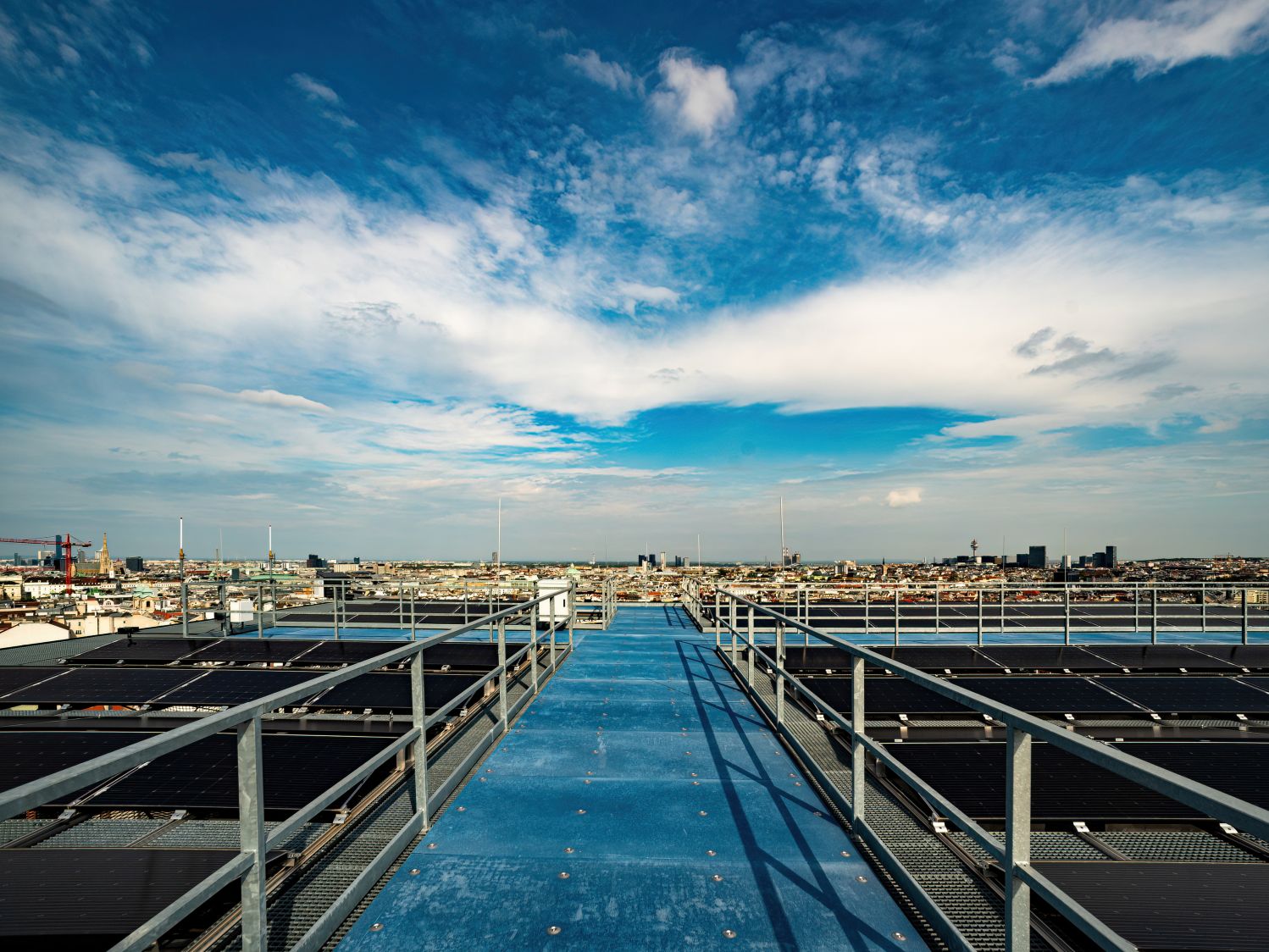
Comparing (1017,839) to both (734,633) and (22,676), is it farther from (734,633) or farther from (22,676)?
(22,676)

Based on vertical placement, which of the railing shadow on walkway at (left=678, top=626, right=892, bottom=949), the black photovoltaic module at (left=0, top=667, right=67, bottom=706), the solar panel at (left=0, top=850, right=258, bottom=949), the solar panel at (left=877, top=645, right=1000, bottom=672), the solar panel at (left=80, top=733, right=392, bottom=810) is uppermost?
the solar panel at (left=0, top=850, right=258, bottom=949)

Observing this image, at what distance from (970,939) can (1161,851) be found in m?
1.98

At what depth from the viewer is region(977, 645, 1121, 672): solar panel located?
25.8 feet

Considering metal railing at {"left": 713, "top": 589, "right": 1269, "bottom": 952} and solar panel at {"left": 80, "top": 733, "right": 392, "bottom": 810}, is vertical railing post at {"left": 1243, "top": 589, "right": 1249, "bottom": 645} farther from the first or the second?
solar panel at {"left": 80, "top": 733, "right": 392, "bottom": 810}

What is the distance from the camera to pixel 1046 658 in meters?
8.34

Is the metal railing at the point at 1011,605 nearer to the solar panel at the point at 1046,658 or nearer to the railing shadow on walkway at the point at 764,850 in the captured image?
the solar panel at the point at 1046,658

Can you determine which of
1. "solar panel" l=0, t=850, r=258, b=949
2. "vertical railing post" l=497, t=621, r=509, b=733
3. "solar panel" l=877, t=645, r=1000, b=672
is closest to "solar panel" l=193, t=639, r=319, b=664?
"vertical railing post" l=497, t=621, r=509, b=733

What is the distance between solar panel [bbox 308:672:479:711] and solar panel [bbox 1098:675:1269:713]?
7241 millimetres

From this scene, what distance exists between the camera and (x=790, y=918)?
238cm

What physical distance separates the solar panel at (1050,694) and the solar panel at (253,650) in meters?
9.17

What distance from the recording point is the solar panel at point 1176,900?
2201 mm

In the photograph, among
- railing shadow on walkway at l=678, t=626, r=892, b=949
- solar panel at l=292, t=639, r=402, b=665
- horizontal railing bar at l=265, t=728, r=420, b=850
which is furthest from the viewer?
solar panel at l=292, t=639, r=402, b=665

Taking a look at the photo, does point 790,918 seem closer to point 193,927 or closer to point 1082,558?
point 193,927

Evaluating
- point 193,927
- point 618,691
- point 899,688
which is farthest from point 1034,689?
point 193,927
